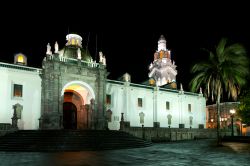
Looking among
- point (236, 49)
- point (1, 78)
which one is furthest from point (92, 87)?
point (236, 49)

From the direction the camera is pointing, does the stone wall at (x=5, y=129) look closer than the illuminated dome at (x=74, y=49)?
Yes

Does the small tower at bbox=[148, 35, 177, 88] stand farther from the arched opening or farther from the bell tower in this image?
the arched opening

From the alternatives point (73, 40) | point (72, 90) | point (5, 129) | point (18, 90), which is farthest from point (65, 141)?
point (73, 40)

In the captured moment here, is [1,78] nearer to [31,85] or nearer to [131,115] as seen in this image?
[31,85]

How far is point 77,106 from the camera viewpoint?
42719 millimetres

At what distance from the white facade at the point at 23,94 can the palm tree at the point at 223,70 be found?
20.6 m

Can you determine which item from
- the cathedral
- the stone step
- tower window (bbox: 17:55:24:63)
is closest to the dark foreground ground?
the stone step

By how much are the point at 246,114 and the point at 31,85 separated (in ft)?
94.9

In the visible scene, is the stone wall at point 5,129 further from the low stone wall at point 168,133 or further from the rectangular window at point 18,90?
the low stone wall at point 168,133

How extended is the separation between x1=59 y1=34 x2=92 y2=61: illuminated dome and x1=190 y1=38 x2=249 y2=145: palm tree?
2065cm

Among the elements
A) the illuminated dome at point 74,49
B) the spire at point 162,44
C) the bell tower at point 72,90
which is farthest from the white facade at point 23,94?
the spire at point 162,44

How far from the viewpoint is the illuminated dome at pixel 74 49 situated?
44.2 m

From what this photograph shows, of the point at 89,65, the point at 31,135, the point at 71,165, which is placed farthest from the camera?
the point at 89,65

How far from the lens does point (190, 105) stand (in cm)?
5509
